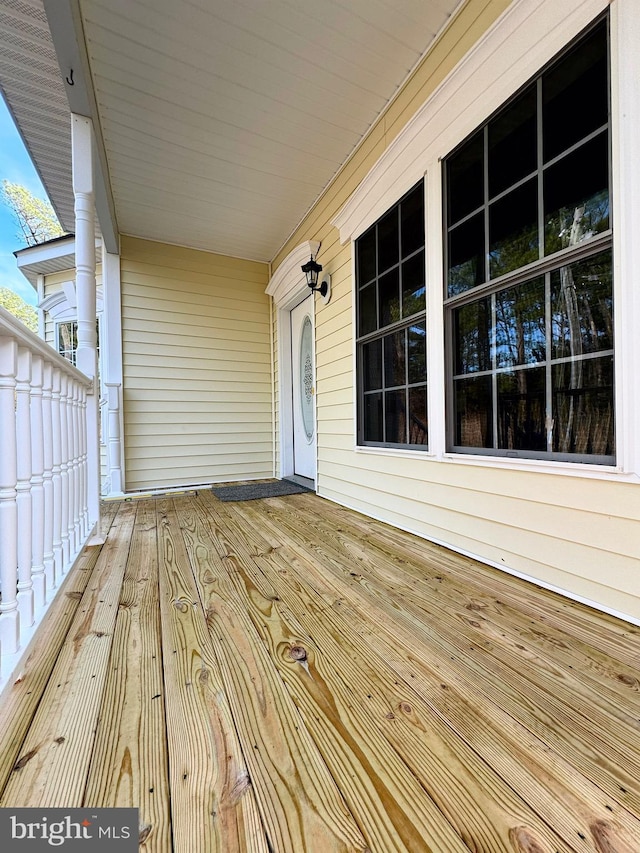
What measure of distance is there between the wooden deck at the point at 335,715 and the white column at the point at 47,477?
0.63ft

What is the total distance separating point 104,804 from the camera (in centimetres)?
72

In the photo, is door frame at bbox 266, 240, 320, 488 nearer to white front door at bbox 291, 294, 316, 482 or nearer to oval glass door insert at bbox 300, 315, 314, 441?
white front door at bbox 291, 294, 316, 482

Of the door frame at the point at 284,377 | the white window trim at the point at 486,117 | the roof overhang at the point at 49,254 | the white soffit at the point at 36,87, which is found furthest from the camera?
the roof overhang at the point at 49,254

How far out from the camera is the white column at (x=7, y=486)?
1.03m

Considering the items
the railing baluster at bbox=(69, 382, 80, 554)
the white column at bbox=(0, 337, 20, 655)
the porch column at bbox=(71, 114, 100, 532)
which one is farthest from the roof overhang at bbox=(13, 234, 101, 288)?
the white column at bbox=(0, 337, 20, 655)

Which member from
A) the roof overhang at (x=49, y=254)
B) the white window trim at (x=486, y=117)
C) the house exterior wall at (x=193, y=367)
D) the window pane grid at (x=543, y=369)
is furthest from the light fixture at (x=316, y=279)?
the roof overhang at (x=49, y=254)

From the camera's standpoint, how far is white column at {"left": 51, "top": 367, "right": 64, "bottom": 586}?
1530 millimetres

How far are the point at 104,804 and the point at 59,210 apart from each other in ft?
16.4

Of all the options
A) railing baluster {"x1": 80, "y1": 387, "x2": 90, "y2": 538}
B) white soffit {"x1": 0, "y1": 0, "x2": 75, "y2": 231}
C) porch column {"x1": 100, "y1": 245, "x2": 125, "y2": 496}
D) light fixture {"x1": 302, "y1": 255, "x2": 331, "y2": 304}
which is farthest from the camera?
porch column {"x1": 100, "y1": 245, "x2": 125, "y2": 496}

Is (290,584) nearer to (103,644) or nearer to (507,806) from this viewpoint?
(103,644)

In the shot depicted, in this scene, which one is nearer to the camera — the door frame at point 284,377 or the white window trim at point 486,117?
the white window trim at point 486,117

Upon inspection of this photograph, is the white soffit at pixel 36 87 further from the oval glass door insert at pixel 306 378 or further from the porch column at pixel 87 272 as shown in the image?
the oval glass door insert at pixel 306 378

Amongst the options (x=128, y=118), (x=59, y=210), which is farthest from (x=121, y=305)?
(x=128, y=118)

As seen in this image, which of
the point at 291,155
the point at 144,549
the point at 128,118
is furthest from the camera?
the point at 291,155
